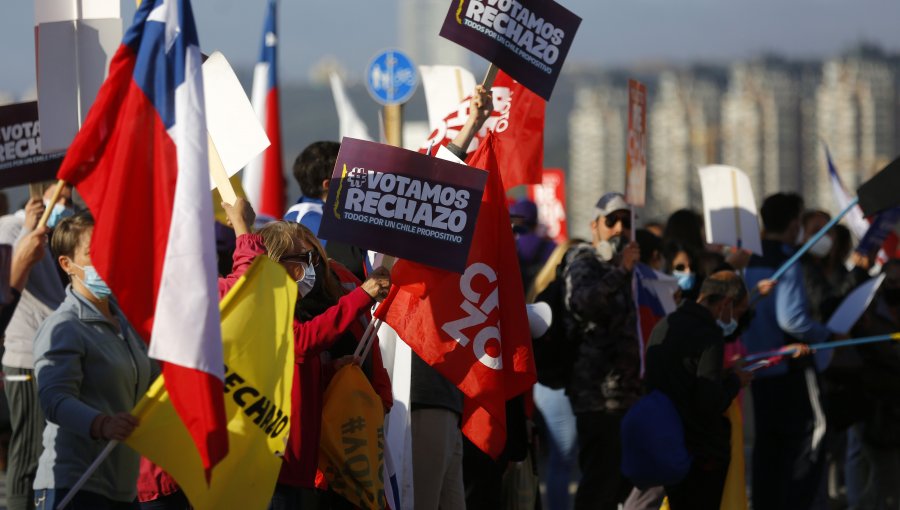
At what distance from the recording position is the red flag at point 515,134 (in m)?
7.64

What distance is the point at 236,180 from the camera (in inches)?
311

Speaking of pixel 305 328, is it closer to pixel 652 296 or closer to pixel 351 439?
pixel 351 439

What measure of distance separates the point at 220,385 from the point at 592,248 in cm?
360

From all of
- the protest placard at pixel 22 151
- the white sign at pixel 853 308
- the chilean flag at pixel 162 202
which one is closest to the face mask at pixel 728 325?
the white sign at pixel 853 308

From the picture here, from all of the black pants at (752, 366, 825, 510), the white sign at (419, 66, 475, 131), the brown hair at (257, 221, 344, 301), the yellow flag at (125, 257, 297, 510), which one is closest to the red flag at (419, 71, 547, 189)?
the white sign at (419, 66, 475, 131)

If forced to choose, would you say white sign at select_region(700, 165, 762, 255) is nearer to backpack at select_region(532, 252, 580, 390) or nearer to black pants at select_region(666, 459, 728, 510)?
backpack at select_region(532, 252, 580, 390)

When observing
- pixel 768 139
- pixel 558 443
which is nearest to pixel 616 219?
pixel 558 443

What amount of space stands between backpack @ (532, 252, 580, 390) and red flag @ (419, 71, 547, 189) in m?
0.61

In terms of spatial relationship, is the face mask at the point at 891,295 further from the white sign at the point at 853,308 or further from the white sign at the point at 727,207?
the white sign at the point at 727,207

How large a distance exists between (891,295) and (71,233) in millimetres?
6261

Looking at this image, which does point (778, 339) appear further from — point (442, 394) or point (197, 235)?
point (197, 235)

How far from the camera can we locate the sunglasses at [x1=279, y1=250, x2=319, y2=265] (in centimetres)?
551

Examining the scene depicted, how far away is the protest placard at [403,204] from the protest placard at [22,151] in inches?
59.7

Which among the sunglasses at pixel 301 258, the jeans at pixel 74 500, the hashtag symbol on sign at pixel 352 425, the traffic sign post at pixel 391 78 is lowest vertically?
the jeans at pixel 74 500
